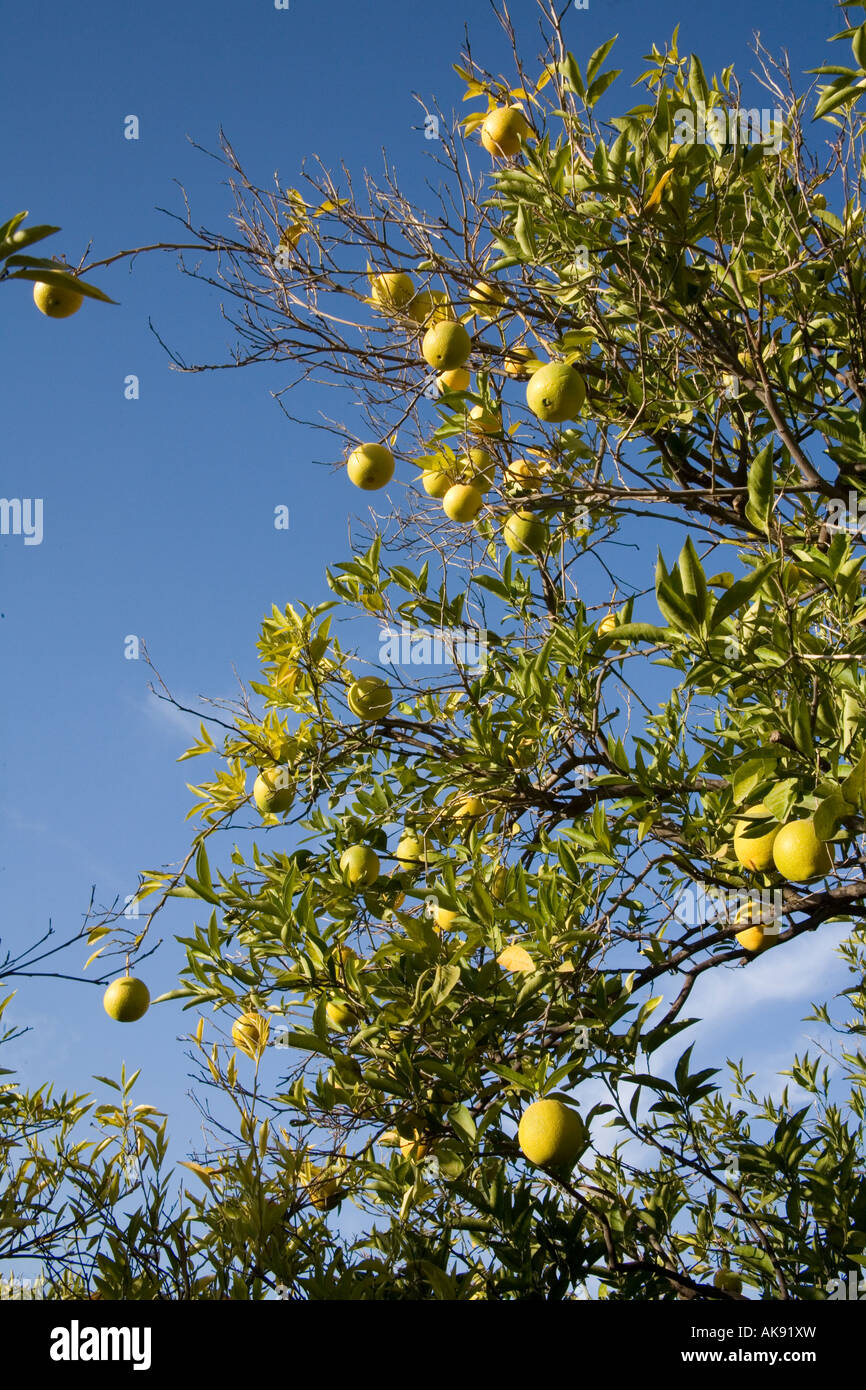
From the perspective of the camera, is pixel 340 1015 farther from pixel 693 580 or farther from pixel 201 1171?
pixel 693 580

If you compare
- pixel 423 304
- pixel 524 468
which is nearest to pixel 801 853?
pixel 524 468

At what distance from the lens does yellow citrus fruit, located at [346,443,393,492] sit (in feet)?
10.4

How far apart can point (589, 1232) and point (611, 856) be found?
121 centimetres

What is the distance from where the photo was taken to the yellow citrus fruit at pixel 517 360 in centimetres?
321

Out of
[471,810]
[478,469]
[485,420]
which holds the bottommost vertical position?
[471,810]

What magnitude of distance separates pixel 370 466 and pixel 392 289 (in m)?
0.56

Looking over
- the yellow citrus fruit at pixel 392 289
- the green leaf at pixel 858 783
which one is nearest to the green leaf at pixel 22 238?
the green leaf at pixel 858 783

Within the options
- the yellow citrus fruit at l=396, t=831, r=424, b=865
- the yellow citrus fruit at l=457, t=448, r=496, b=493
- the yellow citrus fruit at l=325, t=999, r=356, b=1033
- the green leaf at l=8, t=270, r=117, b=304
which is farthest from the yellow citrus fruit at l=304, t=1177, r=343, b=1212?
the green leaf at l=8, t=270, r=117, b=304

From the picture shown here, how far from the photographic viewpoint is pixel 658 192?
2.42m

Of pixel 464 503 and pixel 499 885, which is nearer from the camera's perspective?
pixel 499 885

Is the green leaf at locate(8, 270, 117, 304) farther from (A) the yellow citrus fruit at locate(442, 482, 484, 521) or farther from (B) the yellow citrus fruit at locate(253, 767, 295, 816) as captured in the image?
(B) the yellow citrus fruit at locate(253, 767, 295, 816)

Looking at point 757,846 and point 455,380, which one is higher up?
point 455,380

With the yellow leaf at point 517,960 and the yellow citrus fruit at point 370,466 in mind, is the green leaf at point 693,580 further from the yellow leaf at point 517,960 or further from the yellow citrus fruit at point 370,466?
the yellow citrus fruit at point 370,466

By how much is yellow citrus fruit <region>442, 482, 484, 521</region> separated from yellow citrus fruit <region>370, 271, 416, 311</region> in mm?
672
